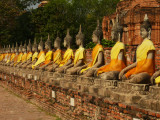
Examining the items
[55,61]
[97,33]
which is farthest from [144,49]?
[55,61]

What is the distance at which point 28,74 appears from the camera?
12.0 metres

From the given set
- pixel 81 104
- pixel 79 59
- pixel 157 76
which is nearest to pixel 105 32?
pixel 79 59

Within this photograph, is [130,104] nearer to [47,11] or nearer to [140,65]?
[140,65]

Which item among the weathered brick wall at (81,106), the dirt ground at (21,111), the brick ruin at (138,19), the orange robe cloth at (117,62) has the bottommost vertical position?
the dirt ground at (21,111)

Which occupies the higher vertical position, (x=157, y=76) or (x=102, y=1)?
(x=102, y=1)

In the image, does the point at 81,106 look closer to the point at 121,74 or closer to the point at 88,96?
the point at 88,96

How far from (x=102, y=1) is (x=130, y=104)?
125ft

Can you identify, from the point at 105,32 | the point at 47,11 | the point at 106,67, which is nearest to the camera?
the point at 106,67

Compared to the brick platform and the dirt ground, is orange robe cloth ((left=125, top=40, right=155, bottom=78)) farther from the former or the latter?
the dirt ground

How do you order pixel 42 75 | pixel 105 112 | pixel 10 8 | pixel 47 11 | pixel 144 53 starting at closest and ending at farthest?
pixel 144 53, pixel 105 112, pixel 42 75, pixel 10 8, pixel 47 11

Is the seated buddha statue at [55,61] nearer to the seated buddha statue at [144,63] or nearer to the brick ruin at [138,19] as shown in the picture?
the seated buddha statue at [144,63]

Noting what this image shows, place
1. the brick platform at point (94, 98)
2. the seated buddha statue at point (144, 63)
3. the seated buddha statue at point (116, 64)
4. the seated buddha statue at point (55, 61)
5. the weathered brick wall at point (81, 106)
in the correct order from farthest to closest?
the seated buddha statue at point (55, 61)
the seated buddha statue at point (116, 64)
the seated buddha statue at point (144, 63)
the weathered brick wall at point (81, 106)
the brick platform at point (94, 98)

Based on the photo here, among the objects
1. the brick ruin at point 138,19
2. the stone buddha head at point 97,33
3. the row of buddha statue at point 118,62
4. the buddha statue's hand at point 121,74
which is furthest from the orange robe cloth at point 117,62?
the brick ruin at point 138,19

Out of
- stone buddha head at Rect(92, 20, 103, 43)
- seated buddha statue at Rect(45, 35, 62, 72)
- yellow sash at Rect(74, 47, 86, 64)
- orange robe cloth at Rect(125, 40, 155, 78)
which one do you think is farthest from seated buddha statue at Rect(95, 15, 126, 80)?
seated buddha statue at Rect(45, 35, 62, 72)
